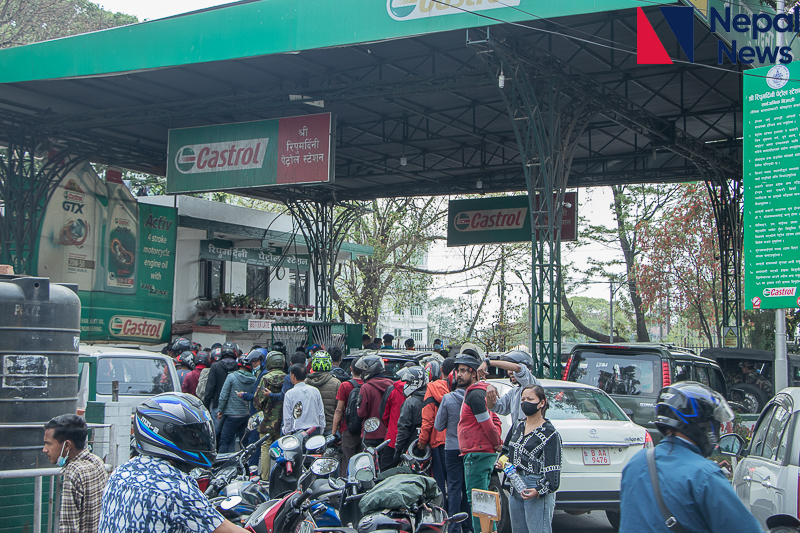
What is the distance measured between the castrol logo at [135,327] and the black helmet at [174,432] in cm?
1947

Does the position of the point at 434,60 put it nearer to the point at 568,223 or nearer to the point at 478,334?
the point at 568,223

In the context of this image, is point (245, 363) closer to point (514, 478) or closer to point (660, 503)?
point (514, 478)

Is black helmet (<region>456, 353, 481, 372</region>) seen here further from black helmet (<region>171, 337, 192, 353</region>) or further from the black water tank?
black helmet (<region>171, 337, 192, 353</region>)

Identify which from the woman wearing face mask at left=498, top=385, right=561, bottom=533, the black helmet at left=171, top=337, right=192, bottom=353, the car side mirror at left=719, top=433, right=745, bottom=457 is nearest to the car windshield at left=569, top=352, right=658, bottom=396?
the car side mirror at left=719, top=433, right=745, bottom=457

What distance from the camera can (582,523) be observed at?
352 inches

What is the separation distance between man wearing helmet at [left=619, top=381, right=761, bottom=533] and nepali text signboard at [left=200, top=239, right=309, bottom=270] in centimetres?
2326

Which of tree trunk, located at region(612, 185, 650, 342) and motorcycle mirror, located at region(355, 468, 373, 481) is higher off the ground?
tree trunk, located at region(612, 185, 650, 342)

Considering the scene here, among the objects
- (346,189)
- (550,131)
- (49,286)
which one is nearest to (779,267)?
(550,131)

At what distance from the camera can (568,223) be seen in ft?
68.8

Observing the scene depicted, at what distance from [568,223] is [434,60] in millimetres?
7997

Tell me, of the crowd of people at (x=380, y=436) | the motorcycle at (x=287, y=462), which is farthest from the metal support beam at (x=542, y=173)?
the motorcycle at (x=287, y=462)

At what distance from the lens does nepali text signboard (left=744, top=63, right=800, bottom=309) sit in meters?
11.1

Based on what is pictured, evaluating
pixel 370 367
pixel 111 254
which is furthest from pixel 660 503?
pixel 111 254

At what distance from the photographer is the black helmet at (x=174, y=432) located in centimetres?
288
